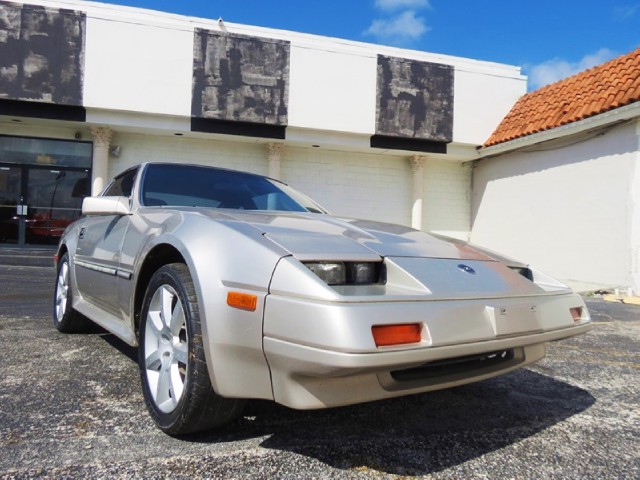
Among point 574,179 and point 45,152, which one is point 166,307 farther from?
point 45,152

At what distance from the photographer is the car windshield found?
3.05 metres

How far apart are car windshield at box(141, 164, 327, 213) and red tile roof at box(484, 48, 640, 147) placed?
760cm

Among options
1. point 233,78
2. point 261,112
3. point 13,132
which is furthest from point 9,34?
point 261,112

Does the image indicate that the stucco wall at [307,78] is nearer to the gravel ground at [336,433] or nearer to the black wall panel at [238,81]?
the black wall panel at [238,81]

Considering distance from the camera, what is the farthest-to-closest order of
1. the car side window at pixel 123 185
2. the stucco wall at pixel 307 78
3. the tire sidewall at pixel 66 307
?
the stucco wall at pixel 307 78 < the tire sidewall at pixel 66 307 < the car side window at pixel 123 185

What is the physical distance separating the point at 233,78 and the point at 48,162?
4935 mm

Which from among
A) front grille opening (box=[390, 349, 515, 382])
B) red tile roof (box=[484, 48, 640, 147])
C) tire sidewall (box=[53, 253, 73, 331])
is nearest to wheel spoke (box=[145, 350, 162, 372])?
front grille opening (box=[390, 349, 515, 382])

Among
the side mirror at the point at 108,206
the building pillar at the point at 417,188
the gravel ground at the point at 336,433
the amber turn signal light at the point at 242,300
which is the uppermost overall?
the building pillar at the point at 417,188

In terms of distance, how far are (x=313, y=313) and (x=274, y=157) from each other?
34.3 ft

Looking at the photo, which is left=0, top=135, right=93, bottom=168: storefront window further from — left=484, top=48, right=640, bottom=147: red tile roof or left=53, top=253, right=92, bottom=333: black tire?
left=484, top=48, right=640, bottom=147: red tile roof

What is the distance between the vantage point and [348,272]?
1.82 m

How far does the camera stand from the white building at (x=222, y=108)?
10047mm

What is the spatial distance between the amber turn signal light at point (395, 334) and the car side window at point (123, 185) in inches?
93.1

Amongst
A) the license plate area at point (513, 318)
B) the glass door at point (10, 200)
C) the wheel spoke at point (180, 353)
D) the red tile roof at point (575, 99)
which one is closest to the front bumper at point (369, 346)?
the license plate area at point (513, 318)
